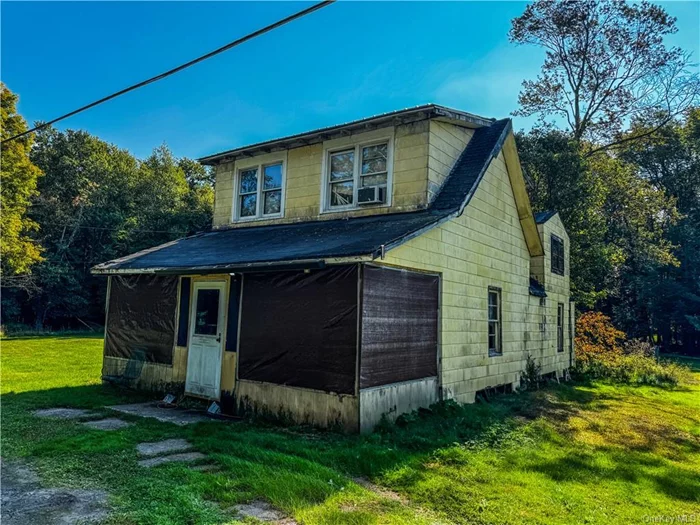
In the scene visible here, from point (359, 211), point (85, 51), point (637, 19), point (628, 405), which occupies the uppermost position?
point (637, 19)

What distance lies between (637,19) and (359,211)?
2097 centimetres

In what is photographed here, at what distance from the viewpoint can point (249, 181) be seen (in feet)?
39.0

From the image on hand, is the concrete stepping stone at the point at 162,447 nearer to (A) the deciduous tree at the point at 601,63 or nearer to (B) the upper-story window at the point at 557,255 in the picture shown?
(B) the upper-story window at the point at 557,255

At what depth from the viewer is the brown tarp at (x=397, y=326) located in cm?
653

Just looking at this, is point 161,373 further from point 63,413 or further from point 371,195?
point 371,195

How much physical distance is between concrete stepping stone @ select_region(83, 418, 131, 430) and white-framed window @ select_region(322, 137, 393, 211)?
225 inches

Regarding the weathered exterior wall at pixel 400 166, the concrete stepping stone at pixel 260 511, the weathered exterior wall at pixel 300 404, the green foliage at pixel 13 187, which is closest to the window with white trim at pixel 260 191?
the weathered exterior wall at pixel 400 166

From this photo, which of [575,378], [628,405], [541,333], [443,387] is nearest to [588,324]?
[575,378]

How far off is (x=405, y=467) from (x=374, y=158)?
21.2ft

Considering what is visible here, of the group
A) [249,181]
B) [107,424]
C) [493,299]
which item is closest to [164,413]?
[107,424]

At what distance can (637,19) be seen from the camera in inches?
855

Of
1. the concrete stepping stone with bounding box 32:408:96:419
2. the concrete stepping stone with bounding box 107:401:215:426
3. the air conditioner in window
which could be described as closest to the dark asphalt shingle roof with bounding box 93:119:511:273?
the air conditioner in window

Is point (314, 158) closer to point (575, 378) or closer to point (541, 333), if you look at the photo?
point (541, 333)

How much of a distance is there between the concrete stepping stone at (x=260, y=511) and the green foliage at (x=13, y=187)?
81.8ft
